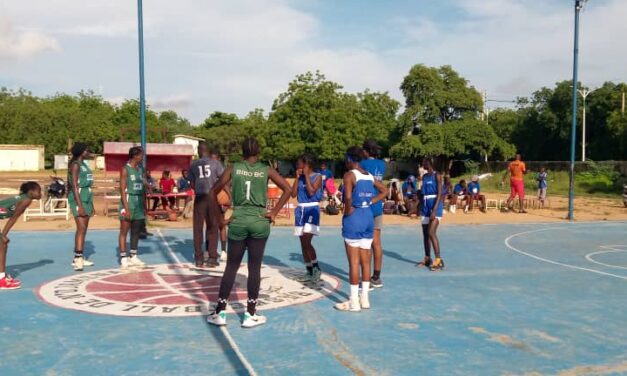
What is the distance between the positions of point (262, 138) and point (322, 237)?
123 ft

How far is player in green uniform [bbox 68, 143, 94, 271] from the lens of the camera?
29.6ft

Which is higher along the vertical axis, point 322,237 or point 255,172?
point 255,172

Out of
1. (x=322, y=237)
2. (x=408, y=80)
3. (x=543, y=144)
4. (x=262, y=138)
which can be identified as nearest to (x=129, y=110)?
(x=262, y=138)

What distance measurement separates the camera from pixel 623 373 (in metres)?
5.00

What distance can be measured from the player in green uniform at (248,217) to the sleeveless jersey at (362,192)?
1.11 metres

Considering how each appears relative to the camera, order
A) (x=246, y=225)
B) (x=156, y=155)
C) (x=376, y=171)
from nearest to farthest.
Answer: (x=246, y=225), (x=376, y=171), (x=156, y=155)

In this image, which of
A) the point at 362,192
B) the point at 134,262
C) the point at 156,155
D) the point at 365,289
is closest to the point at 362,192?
Result: the point at 362,192

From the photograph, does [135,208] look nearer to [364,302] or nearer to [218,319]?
[218,319]

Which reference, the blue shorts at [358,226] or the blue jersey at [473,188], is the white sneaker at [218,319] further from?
the blue jersey at [473,188]

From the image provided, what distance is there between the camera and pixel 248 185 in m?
6.02

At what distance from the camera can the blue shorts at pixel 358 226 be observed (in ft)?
22.9

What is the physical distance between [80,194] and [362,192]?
497cm

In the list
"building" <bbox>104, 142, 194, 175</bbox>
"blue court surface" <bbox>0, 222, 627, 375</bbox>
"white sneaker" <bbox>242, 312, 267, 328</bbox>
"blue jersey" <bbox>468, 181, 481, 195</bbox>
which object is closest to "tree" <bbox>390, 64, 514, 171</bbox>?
"blue jersey" <bbox>468, 181, 481, 195</bbox>

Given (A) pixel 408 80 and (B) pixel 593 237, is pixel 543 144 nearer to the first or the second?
(A) pixel 408 80
